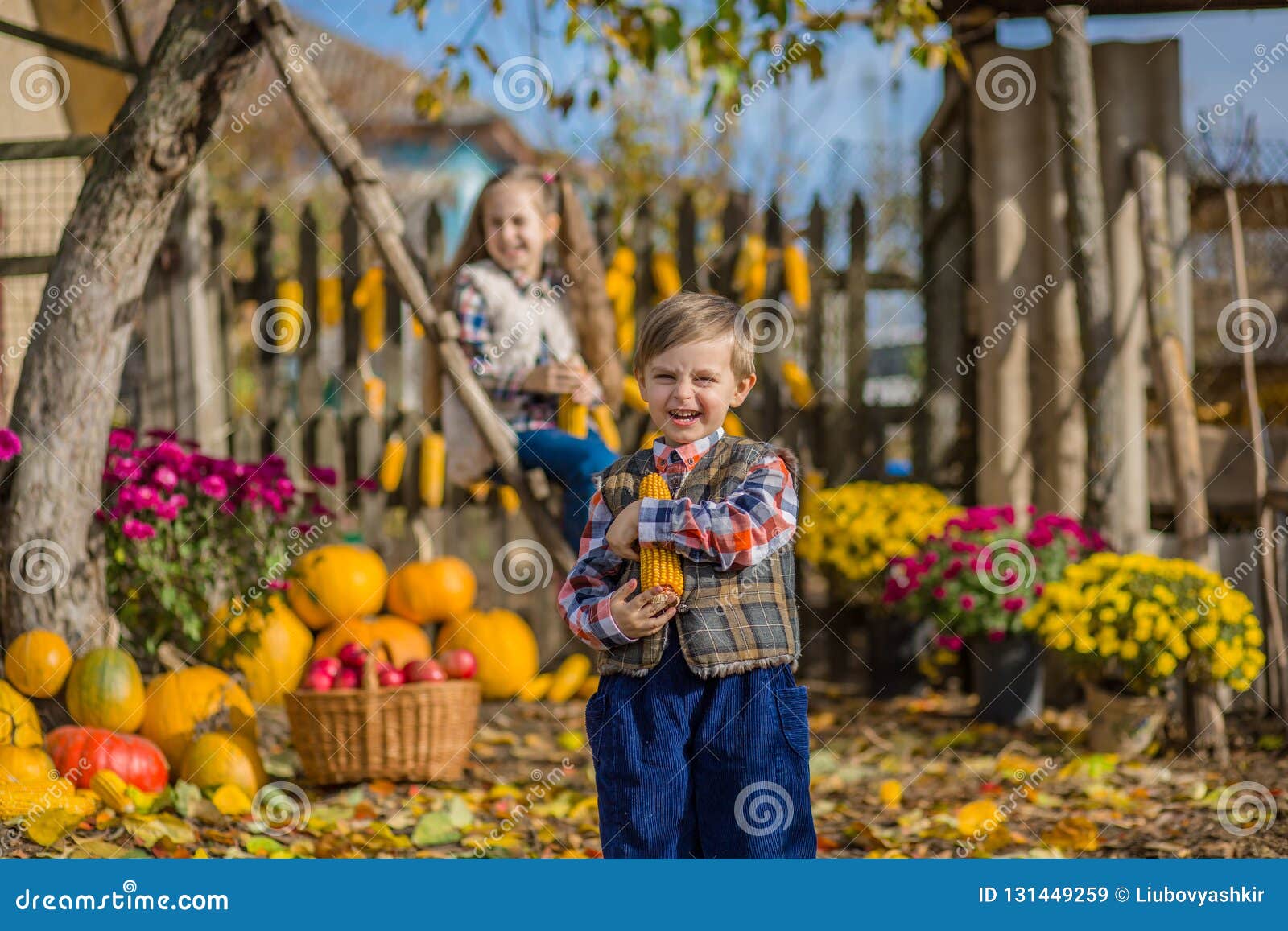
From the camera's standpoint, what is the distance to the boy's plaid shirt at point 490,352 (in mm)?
3703

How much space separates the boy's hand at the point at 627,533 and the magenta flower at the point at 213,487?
6.69ft

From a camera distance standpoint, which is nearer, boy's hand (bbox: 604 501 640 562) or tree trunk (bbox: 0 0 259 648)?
boy's hand (bbox: 604 501 640 562)

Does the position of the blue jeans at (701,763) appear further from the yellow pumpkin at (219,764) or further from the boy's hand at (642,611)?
the yellow pumpkin at (219,764)

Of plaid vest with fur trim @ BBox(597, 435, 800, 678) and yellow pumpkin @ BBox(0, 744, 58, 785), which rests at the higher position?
plaid vest with fur trim @ BBox(597, 435, 800, 678)

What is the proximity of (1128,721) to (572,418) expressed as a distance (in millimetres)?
1937

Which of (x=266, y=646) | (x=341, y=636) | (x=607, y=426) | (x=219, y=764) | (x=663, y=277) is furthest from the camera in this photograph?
(x=663, y=277)

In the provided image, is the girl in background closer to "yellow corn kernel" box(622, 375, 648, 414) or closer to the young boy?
"yellow corn kernel" box(622, 375, 648, 414)

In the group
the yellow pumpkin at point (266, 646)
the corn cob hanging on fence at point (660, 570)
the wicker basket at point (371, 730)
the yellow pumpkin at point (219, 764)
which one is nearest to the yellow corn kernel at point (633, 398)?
the yellow pumpkin at point (266, 646)

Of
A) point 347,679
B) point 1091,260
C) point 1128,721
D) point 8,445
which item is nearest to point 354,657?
point 347,679

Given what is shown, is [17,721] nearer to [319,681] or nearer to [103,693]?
[103,693]

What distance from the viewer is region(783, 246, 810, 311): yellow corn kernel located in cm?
497

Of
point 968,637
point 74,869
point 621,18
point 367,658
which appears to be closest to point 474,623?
point 367,658

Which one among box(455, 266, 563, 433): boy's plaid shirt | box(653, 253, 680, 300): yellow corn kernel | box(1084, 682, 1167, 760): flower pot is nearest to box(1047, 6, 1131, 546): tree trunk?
box(1084, 682, 1167, 760): flower pot

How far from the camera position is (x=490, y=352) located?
372cm
